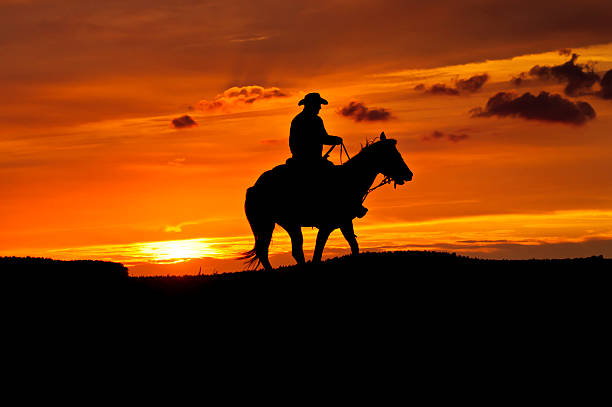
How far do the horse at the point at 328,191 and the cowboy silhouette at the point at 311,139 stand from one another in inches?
7.0

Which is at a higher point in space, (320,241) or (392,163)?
(392,163)

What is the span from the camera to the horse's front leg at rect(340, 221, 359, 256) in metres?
23.5

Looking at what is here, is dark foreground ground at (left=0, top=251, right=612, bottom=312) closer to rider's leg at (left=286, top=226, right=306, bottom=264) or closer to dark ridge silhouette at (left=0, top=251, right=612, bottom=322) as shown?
dark ridge silhouette at (left=0, top=251, right=612, bottom=322)

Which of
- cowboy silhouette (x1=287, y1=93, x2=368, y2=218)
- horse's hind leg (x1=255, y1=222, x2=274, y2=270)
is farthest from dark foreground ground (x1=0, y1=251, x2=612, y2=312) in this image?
cowboy silhouette (x1=287, y1=93, x2=368, y2=218)

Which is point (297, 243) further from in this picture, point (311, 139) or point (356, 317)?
point (356, 317)

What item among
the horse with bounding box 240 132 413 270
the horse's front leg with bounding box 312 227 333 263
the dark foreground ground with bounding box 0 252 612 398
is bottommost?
the dark foreground ground with bounding box 0 252 612 398

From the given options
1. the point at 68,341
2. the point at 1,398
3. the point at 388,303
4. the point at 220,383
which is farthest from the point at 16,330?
the point at 388,303

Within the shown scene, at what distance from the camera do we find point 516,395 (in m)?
15.7

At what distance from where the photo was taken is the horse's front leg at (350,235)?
76.9ft

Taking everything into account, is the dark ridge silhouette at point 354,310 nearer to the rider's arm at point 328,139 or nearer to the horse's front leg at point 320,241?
the horse's front leg at point 320,241

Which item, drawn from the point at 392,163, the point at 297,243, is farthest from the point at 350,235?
the point at 392,163

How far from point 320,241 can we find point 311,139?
2678 mm

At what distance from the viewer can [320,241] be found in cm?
2330

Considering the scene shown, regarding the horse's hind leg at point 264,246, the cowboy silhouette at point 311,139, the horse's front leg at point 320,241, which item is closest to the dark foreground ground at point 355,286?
the horse's front leg at point 320,241
